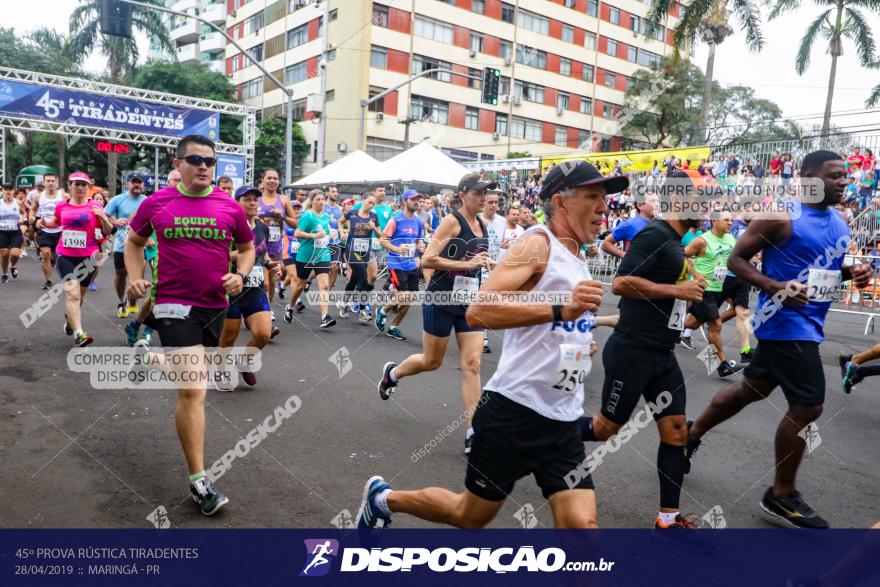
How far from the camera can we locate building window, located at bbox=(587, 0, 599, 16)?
5347 cm

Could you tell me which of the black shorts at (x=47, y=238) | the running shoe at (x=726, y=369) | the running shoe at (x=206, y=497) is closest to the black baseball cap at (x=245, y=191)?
the running shoe at (x=206, y=497)

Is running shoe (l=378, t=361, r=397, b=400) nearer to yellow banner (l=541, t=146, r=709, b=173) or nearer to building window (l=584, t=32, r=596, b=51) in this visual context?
yellow banner (l=541, t=146, r=709, b=173)

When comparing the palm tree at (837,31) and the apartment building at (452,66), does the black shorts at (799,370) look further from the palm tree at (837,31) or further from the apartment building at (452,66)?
the apartment building at (452,66)

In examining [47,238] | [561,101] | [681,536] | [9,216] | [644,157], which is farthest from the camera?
[561,101]

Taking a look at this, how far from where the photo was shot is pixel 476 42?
1887 inches

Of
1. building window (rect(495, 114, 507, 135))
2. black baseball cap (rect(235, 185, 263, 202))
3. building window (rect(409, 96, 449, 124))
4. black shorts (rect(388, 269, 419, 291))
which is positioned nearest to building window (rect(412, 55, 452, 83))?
building window (rect(409, 96, 449, 124))

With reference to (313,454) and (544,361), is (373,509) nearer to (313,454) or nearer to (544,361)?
(544,361)

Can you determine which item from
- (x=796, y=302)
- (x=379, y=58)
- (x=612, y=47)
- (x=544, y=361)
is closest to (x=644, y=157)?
(x=796, y=302)

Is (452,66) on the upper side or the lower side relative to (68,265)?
upper

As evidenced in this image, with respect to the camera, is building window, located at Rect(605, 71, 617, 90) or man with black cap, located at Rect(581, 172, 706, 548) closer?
man with black cap, located at Rect(581, 172, 706, 548)

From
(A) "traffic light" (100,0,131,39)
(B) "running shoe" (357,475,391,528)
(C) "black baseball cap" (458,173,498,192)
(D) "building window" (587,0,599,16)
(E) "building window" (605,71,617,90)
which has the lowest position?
(B) "running shoe" (357,475,391,528)

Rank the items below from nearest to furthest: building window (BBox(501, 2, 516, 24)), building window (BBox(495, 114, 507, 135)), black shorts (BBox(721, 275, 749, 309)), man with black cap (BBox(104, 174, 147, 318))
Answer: black shorts (BBox(721, 275, 749, 309)), man with black cap (BBox(104, 174, 147, 318)), building window (BBox(501, 2, 516, 24)), building window (BBox(495, 114, 507, 135))

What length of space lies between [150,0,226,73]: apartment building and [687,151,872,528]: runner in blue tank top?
62.0 m

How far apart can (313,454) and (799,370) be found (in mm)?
3178
